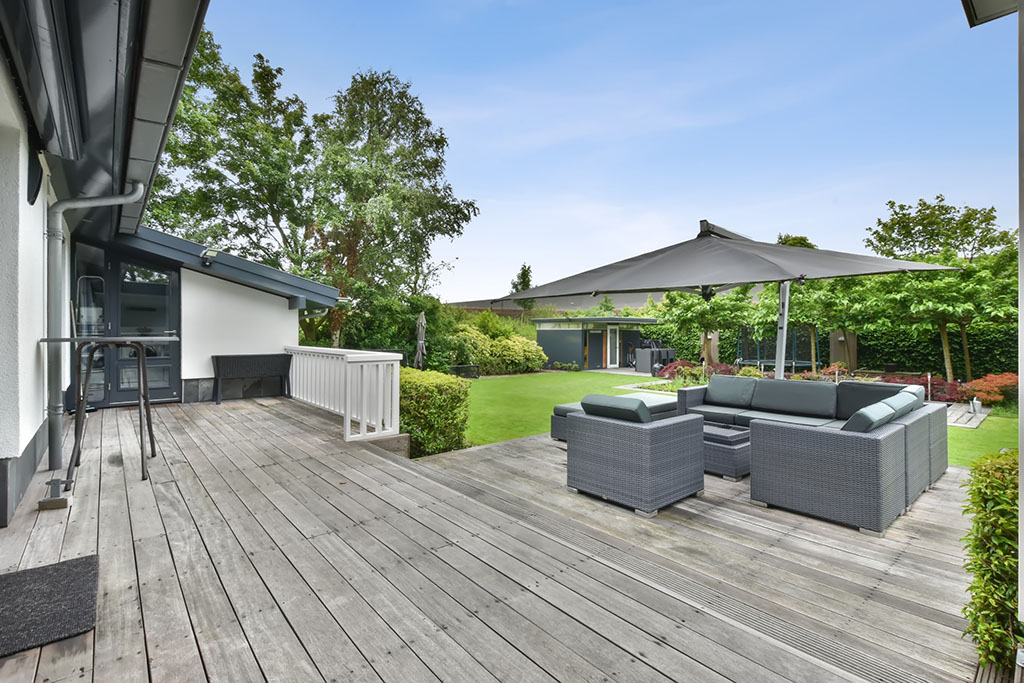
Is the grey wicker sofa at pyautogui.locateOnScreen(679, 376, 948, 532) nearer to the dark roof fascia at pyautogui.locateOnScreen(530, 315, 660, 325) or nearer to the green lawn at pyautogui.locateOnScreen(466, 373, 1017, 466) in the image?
the green lawn at pyautogui.locateOnScreen(466, 373, 1017, 466)

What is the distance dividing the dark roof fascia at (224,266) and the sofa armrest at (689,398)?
5813 millimetres

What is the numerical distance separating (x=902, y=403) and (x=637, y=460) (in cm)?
229

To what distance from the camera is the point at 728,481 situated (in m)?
4.46

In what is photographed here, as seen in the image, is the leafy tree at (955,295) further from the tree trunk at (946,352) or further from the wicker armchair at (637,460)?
the wicker armchair at (637,460)

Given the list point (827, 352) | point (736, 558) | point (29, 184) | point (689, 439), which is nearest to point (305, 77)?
point (29, 184)

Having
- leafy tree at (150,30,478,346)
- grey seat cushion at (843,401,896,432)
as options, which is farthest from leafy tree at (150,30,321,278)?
grey seat cushion at (843,401,896,432)

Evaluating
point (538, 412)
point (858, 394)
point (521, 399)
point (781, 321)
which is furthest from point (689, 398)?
point (521, 399)

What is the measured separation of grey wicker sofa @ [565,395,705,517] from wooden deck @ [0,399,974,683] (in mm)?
162

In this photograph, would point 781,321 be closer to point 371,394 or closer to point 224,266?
point 371,394

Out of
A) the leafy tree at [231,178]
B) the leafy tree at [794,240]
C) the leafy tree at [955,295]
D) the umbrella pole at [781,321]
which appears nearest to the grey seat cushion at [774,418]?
the umbrella pole at [781,321]

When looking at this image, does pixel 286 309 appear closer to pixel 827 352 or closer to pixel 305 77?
pixel 305 77

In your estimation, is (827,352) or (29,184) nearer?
(29,184)

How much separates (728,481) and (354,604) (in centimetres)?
369

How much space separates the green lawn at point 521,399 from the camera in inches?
288
